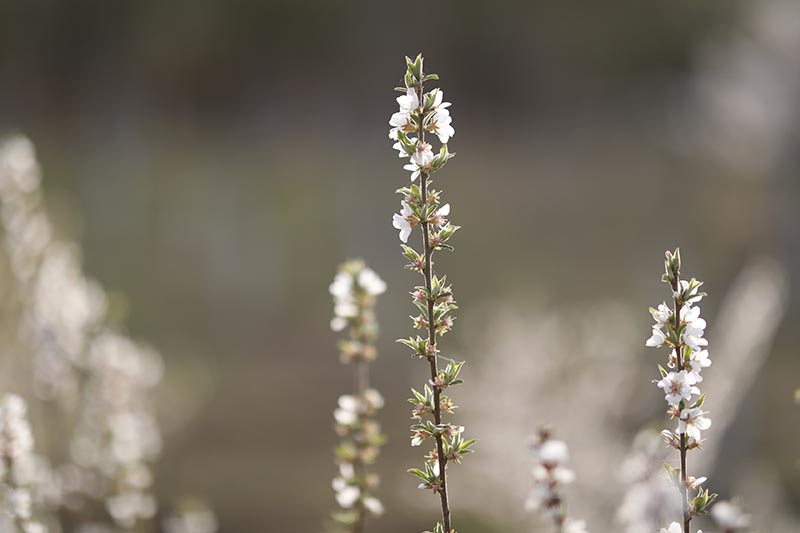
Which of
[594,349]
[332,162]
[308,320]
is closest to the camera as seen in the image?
[594,349]

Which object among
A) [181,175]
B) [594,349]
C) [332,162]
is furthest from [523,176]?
[594,349]

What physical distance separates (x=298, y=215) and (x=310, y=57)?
2.09 metres

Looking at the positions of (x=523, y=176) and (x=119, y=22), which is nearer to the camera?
(x=119, y=22)

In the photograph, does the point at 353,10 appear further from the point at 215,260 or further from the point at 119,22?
the point at 215,260

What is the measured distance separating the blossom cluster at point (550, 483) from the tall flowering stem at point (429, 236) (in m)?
0.06

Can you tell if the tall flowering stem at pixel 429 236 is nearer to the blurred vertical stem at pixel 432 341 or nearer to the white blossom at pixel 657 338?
the blurred vertical stem at pixel 432 341

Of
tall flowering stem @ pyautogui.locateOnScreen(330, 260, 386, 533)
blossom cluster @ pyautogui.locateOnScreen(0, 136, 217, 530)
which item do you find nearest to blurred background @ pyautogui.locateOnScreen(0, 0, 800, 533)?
blossom cluster @ pyautogui.locateOnScreen(0, 136, 217, 530)

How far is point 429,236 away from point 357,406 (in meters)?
0.21

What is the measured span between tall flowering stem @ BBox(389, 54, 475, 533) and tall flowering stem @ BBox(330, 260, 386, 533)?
0.09 metres

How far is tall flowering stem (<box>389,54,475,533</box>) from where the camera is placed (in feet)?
2.07

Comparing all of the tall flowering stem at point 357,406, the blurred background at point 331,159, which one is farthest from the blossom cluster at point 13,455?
the blurred background at point 331,159

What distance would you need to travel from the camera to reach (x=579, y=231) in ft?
34.8

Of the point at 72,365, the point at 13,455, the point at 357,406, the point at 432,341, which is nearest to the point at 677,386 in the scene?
the point at 432,341

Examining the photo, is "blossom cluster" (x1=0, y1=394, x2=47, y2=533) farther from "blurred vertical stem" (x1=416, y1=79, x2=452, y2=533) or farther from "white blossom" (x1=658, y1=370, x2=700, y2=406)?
"white blossom" (x1=658, y1=370, x2=700, y2=406)
